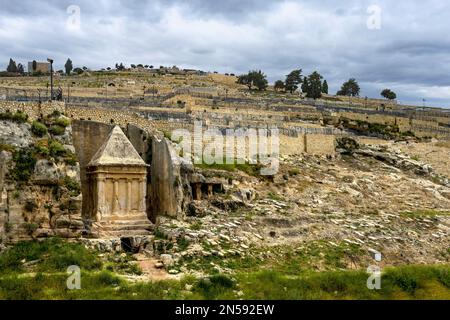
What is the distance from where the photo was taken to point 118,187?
2328cm

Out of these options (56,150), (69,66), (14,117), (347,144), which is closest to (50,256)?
(56,150)

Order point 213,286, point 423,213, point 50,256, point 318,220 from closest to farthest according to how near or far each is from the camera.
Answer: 1. point 213,286
2. point 50,256
3. point 318,220
4. point 423,213

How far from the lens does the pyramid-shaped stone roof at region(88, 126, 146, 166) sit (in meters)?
23.3

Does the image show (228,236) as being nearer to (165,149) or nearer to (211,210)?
(211,210)

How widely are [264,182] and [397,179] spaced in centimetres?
998

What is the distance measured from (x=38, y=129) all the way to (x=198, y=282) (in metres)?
9.52

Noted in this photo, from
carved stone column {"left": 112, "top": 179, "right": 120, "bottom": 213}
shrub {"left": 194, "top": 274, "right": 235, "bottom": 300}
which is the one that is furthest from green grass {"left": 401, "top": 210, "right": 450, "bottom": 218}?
shrub {"left": 194, "top": 274, "right": 235, "bottom": 300}

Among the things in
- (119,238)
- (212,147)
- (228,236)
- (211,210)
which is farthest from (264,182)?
(119,238)

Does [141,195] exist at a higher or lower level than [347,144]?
lower

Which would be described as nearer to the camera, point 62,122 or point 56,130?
point 56,130

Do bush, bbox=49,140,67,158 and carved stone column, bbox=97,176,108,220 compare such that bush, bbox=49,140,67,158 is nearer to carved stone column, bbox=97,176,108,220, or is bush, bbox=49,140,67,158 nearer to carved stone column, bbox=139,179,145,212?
carved stone column, bbox=97,176,108,220

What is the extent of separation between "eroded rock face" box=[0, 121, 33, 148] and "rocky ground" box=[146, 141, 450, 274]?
579 centimetres

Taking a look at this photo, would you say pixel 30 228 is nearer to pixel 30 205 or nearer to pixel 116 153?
pixel 30 205

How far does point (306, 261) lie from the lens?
2106cm
